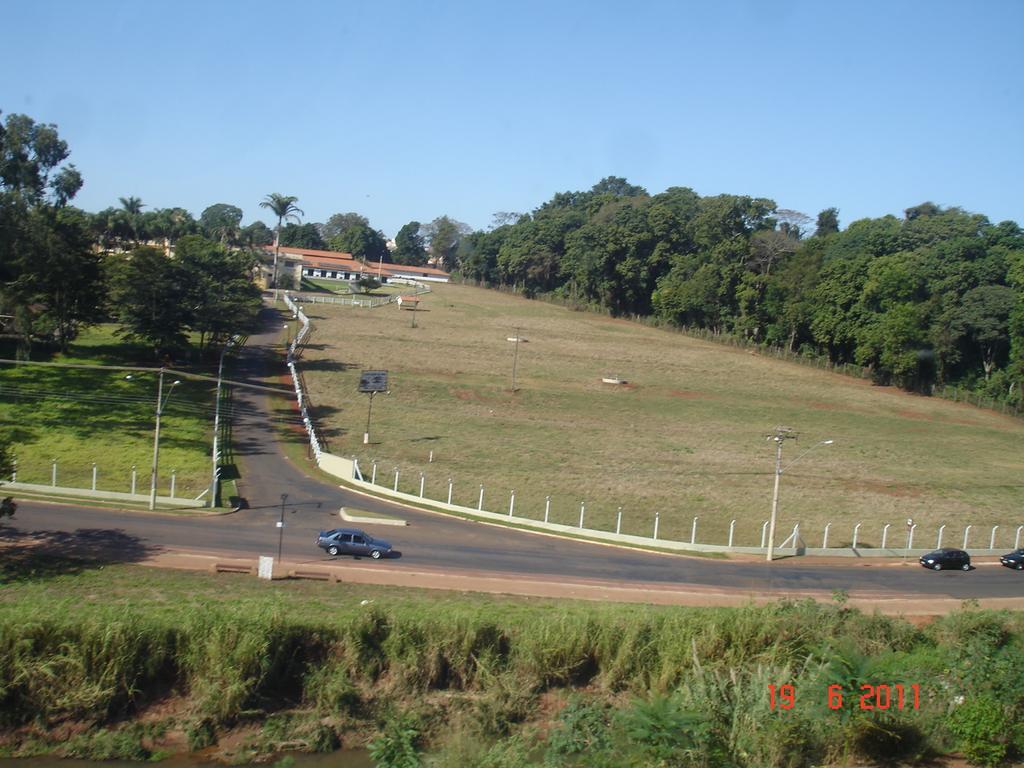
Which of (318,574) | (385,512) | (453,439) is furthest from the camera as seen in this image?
(453,439)

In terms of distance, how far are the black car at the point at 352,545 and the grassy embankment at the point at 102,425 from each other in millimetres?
9155

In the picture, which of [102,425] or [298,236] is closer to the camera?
[102,425]

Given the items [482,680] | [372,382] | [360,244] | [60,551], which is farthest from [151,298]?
[360,244]

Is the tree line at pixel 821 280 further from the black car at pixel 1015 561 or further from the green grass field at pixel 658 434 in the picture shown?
the black car at pixel 1015 561

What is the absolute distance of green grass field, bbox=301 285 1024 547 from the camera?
44406 mm

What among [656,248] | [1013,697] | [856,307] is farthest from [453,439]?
[656,248]

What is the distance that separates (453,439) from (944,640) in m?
33.7

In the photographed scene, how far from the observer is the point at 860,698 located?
17422mm

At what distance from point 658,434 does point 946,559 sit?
2482 cm

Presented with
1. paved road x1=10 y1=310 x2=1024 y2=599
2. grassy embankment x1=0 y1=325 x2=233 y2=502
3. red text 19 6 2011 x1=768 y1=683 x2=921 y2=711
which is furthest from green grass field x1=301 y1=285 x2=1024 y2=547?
red text 19 6 2011 x1=768 y1=683 x2=921 y2=711

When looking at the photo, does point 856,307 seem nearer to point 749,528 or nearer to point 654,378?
point 654,378

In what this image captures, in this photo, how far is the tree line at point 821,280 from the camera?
82.2m

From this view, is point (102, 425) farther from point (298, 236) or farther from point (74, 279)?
point (298, 236)

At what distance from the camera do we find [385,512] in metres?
38.7
